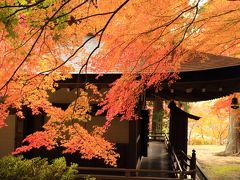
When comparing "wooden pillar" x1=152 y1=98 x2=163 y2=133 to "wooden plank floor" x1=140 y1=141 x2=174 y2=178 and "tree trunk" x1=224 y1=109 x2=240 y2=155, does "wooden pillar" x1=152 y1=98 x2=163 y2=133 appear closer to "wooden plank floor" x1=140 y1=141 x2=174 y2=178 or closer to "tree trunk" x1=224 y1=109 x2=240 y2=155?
"tree trunk" x1=224 y1=109 x2=240 y2=155

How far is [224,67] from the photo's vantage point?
782 centimetres

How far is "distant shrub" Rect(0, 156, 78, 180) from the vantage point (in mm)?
5461

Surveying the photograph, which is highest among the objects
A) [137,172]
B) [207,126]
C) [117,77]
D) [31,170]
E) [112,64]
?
[112,64]

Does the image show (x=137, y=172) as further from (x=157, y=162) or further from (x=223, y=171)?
(x=223, y=171)

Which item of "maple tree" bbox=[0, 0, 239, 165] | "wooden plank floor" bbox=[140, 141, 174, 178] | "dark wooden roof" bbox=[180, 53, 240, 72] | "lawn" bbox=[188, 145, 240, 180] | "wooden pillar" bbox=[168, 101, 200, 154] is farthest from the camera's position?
"lawn" bbox=[188, 145, 240, 180]

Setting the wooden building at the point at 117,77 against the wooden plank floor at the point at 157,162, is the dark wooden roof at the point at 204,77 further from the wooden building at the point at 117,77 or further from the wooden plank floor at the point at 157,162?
the wooden plank floor at the point at 157,162

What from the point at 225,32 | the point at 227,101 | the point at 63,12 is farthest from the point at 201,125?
the point at 63,12

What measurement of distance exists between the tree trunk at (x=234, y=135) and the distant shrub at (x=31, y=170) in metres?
15.8

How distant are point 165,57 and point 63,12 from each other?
13.7ft

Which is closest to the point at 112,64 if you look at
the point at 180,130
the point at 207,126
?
the point at 180,130

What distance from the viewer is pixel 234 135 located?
19562 mm

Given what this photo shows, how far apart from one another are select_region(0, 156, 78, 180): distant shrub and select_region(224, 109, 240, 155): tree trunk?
15.8 m

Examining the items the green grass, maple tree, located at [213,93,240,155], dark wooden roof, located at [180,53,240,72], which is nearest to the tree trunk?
maple tree, located at [213,93,240,155]

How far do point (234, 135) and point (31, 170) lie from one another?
16403 mm
